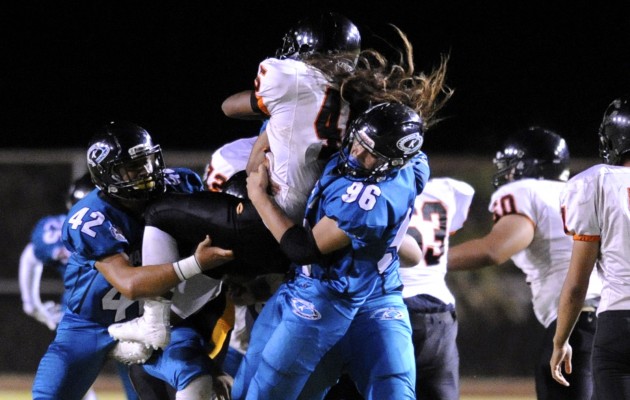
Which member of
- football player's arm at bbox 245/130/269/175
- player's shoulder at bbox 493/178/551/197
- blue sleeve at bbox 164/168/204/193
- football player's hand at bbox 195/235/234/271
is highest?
football player's arm at bbox 245/130/269/175

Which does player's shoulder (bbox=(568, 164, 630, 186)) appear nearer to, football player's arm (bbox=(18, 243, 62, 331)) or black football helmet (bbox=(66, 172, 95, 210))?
black football helmet (bbox=(66, 172, 95, 210))

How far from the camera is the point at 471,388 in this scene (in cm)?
861

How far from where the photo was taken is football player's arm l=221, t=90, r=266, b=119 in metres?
4.26

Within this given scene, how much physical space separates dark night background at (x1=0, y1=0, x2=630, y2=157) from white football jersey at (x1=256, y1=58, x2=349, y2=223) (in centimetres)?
863

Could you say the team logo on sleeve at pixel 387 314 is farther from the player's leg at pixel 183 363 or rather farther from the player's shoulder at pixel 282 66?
the player's shoulder at pixel 282 66

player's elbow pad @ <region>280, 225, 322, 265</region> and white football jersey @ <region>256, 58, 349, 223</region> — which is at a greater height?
white football jersey @ <region>256, 58, 349, 223</region>

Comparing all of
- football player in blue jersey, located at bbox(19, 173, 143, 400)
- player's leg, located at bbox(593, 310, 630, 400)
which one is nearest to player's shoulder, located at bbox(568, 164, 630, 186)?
player's leg, located at bbox(593, 310, 630, 400)

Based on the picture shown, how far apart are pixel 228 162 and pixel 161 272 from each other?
1.19 m

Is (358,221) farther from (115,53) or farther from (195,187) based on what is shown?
(115,53)

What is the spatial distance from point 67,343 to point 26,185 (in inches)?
203

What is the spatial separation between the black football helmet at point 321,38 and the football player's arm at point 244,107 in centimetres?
22

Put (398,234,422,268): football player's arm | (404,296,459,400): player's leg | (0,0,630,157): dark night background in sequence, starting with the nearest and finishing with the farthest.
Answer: (398,234,422,268): football player's arm < (404,296,459,400): player's leg < (0,0,630,157): dark night background

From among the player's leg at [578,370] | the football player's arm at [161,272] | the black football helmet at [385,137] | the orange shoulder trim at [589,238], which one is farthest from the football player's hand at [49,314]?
the orange shoulder trim at [589,238]

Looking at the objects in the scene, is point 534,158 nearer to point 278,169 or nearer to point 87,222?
point 278,169
